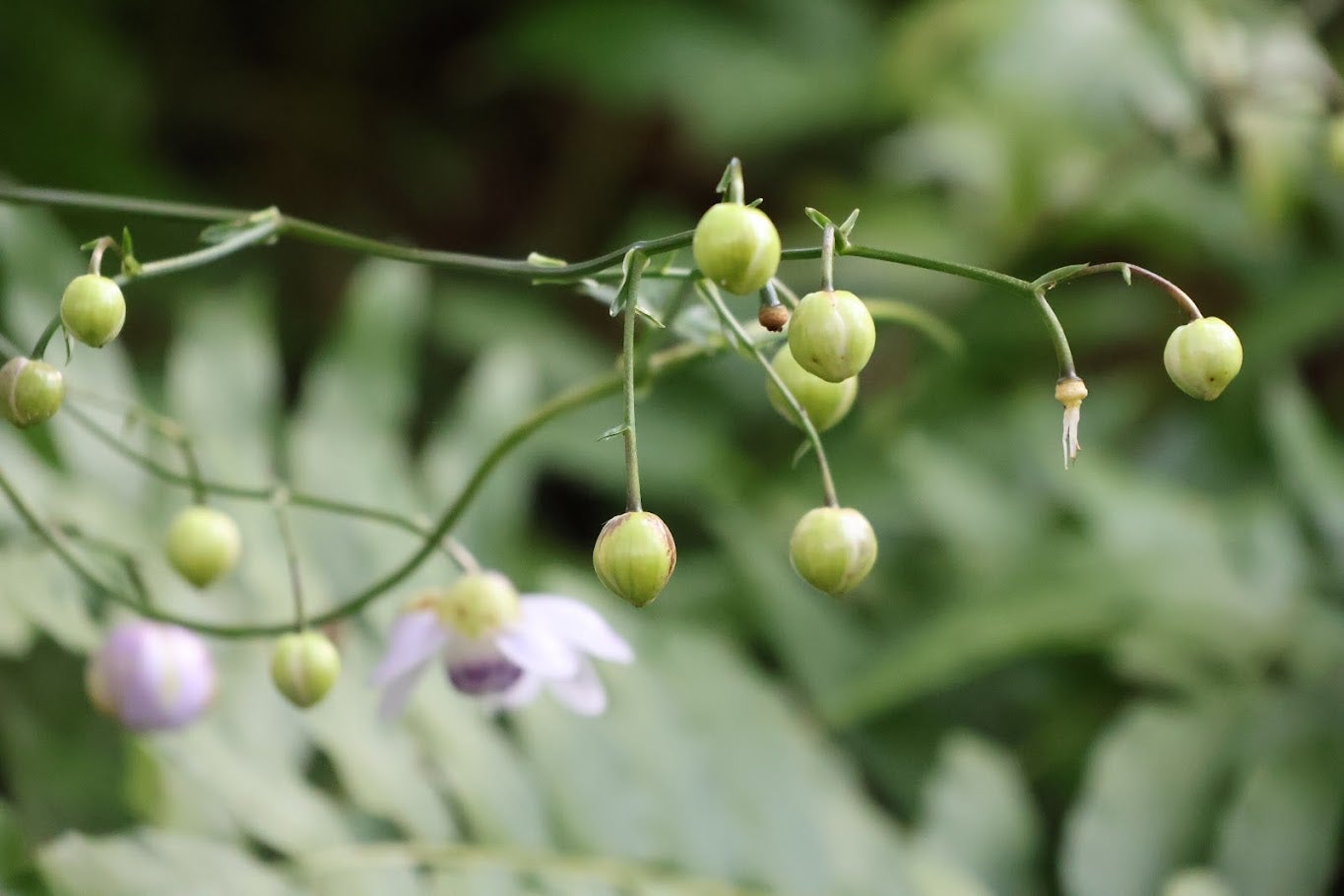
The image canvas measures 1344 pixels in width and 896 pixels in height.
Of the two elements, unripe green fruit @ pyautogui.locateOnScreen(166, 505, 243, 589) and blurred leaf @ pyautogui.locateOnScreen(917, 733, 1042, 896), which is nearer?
unripe green fruit @ pyautogui.locateOnScreen(166, 505, 243, 589)

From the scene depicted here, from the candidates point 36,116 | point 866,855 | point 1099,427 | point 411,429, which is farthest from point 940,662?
point 36,116

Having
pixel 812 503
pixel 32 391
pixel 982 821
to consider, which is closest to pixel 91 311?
pixel 32 391

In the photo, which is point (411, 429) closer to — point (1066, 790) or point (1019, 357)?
point (1019, 357)

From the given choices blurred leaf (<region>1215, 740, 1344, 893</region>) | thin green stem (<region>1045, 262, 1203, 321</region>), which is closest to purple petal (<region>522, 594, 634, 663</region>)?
thin green stem (<region>1045, 262, 1203, 321</region>)

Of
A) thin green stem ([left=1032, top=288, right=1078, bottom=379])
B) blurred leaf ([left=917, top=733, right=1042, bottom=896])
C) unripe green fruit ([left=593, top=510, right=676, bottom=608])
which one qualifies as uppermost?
blurred leaf ([left=917, top=733, right=1042, bottom=896])

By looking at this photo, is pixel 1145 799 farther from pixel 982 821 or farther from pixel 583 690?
pixel 583 690

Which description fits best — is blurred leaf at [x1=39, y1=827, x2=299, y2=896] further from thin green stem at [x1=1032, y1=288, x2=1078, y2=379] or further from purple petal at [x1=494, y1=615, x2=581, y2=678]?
thin green stem at [x1=1032, y1=288, x2=1078, y2=379]

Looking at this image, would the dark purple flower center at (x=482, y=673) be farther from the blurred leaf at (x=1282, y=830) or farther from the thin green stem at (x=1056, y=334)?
the blurred leaf at (x=1282, y=830)
